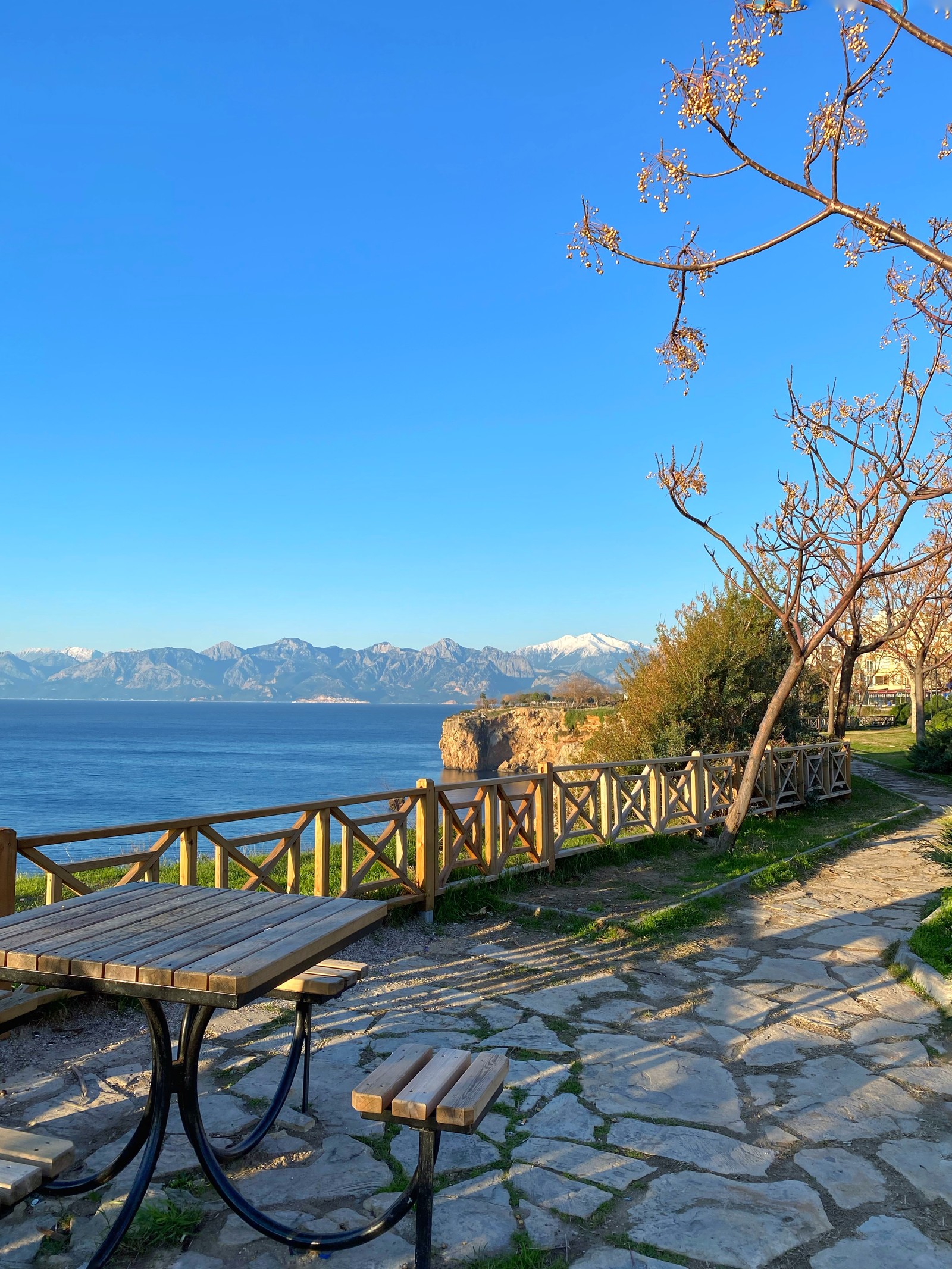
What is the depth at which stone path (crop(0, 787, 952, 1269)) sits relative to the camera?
2906 millimetres

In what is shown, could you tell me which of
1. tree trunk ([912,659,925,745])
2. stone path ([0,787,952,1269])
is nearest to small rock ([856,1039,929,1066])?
stone path ([0,787,952,1269])

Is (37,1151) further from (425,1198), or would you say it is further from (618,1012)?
(618,1012)

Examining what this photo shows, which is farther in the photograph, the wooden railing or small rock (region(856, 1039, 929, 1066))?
the wooden railing

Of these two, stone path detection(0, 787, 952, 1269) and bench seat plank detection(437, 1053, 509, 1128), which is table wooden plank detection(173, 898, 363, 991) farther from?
stone path detection(0, 787, 952, 1269)

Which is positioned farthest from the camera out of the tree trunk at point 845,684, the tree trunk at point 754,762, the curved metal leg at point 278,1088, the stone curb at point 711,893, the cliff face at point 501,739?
Result: the cliff face at point 501,739

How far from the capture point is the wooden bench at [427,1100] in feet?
8.22

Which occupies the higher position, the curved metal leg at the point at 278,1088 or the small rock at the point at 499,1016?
the curved metal leg at the point at 278,1088

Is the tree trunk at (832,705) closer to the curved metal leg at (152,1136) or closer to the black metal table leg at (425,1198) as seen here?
the black metal table leg at (425,1198)

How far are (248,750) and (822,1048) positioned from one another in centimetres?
9054

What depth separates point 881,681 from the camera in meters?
74.8

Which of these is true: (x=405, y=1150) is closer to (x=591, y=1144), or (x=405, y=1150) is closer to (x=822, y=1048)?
(x=591, y=1144)

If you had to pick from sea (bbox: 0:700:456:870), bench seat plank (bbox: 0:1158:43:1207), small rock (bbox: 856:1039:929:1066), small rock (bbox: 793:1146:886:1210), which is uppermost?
bench seat plank (bbox: 0:1158:43:1207)

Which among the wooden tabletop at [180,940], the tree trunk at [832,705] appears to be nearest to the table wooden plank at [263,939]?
the wooden tabletop at [180,940]

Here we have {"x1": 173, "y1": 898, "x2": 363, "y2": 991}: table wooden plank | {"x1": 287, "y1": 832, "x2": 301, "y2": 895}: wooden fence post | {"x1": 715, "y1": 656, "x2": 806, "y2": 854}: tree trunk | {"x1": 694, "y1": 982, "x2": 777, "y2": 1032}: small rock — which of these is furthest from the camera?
{"x1": 715, "y1": 656, "x2": 806, "y2": 854}: tree trunk
